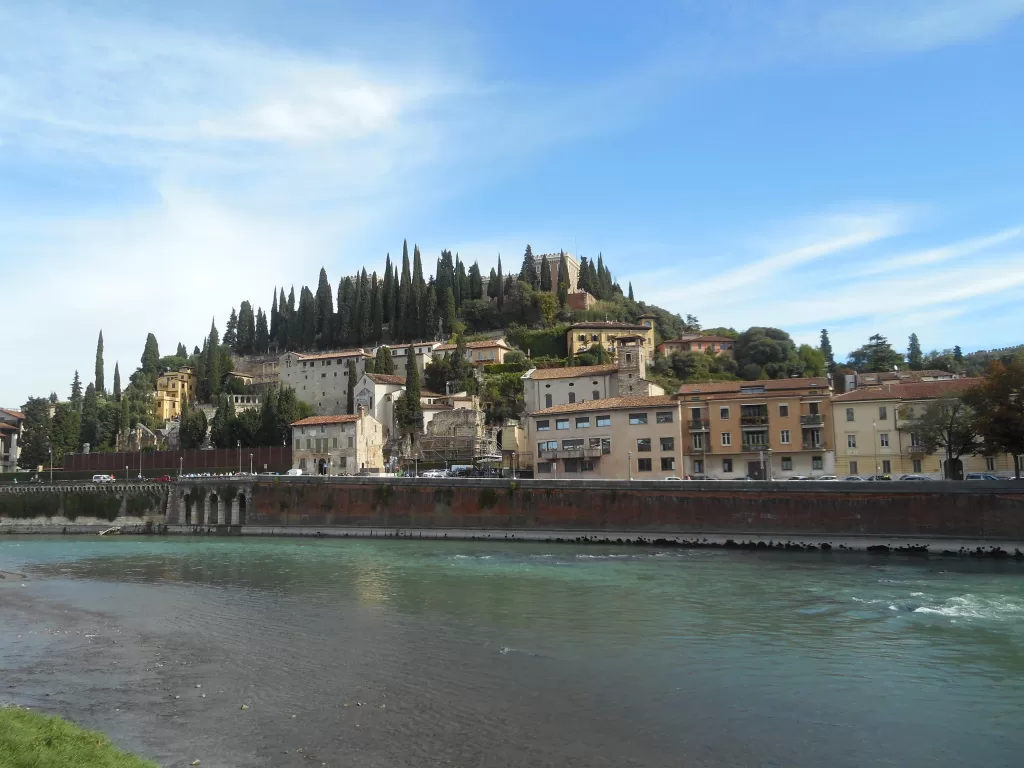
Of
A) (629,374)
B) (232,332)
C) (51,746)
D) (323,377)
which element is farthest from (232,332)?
(51,746)

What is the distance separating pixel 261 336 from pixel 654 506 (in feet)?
321

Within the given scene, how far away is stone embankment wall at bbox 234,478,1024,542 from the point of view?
119 feet

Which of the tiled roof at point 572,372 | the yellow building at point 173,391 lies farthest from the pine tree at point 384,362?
the yellow building at point 173,391

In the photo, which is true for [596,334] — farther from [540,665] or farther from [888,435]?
[540,665]

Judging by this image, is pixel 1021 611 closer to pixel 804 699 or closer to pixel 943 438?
pixel 804 699

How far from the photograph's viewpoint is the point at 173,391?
12119 centimetres

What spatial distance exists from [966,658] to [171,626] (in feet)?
69.5

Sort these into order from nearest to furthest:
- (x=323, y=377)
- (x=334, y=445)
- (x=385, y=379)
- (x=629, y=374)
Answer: (x=334, y=445) → (x=629, y=374) → (x=385, y=379) → (x=323, y=377)

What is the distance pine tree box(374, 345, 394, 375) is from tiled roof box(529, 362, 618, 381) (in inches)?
781

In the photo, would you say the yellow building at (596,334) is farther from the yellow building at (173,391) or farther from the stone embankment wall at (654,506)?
the yellow building at (173,391)

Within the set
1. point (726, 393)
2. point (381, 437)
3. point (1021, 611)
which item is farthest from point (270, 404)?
point (1021, 611)

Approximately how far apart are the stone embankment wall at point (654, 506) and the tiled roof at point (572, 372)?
25678mm

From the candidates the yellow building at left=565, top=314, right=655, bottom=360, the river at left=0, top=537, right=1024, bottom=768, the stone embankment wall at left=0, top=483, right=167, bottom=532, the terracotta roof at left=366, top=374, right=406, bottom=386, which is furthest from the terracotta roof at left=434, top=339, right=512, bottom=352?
the river at left=0, top=537, right=1024, bottom=768

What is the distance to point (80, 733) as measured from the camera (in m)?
11.6
